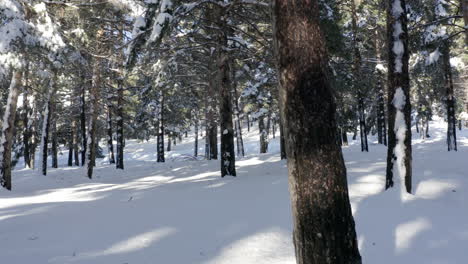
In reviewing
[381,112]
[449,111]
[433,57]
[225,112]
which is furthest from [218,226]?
[381,112]

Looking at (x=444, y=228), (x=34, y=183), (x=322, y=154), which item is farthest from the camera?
(x=34, y=183)

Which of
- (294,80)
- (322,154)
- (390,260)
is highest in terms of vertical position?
(294,80)

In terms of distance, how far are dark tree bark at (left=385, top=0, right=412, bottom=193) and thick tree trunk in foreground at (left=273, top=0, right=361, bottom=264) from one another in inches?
196

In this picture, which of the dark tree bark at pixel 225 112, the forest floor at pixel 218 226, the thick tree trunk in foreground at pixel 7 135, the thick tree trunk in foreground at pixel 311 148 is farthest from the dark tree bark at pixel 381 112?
the thick tree trunk in foreground at pixel 311 148

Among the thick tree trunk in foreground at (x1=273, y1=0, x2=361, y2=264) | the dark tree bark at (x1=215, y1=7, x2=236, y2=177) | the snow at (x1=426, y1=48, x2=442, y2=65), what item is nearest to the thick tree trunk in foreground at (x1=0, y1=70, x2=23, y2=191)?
the dark tree bark at (x1=215, y1=7, x2=236, y2=177)

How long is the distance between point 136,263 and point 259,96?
55.5ft

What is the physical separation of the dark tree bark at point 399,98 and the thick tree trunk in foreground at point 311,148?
4.99m

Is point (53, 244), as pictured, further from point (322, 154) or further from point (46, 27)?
point (46, 27)

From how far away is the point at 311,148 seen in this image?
2609mm

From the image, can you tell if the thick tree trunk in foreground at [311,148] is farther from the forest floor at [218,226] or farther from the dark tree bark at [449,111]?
the dark tree bark at [449,111]

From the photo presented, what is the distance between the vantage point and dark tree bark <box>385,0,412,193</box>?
691 cm

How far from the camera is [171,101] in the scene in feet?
82.7

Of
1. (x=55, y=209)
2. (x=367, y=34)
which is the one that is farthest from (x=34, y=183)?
(x=367, y=34)

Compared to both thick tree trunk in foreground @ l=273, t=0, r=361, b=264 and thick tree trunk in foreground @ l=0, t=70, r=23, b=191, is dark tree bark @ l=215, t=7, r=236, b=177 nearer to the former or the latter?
thick tree trunk in foreground @ l=0, t=70, r=23, b=191
